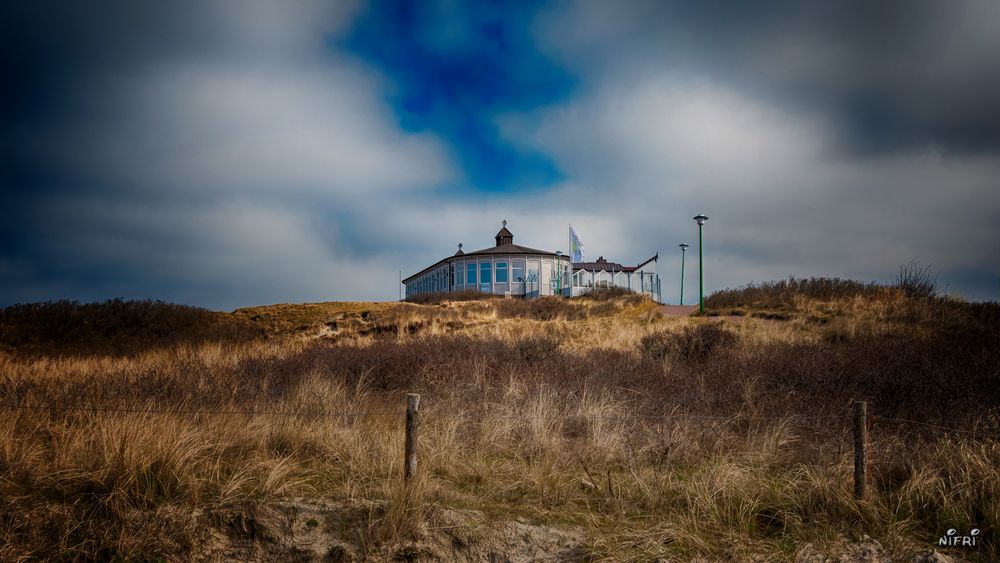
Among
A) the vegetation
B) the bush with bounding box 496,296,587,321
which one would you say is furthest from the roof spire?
the vegetation

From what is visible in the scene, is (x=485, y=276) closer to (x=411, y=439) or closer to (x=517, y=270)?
(x=517, y=270)

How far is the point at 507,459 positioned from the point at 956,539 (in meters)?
3.89

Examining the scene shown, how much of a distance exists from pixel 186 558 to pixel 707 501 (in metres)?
4.44

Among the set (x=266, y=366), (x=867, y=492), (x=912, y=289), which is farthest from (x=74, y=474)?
(x=912, y=289)

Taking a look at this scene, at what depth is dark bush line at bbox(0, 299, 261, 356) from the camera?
1455 centimetres

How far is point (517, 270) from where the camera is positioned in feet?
149

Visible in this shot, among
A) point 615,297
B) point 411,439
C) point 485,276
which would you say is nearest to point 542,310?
point 615,297

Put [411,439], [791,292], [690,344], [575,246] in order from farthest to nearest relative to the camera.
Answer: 1. [575,246]
2. [791,292]
3. [690,344]
4. [411,439]

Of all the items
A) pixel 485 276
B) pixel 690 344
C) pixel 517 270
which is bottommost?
pixel 690 344

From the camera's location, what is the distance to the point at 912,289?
65.0ft

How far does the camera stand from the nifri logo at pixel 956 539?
3.95m

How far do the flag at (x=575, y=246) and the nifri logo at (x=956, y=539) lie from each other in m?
34.8

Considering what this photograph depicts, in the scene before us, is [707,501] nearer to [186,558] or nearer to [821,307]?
[186,558]

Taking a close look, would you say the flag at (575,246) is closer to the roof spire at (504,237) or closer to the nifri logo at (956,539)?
the roof spire at (504,237)
